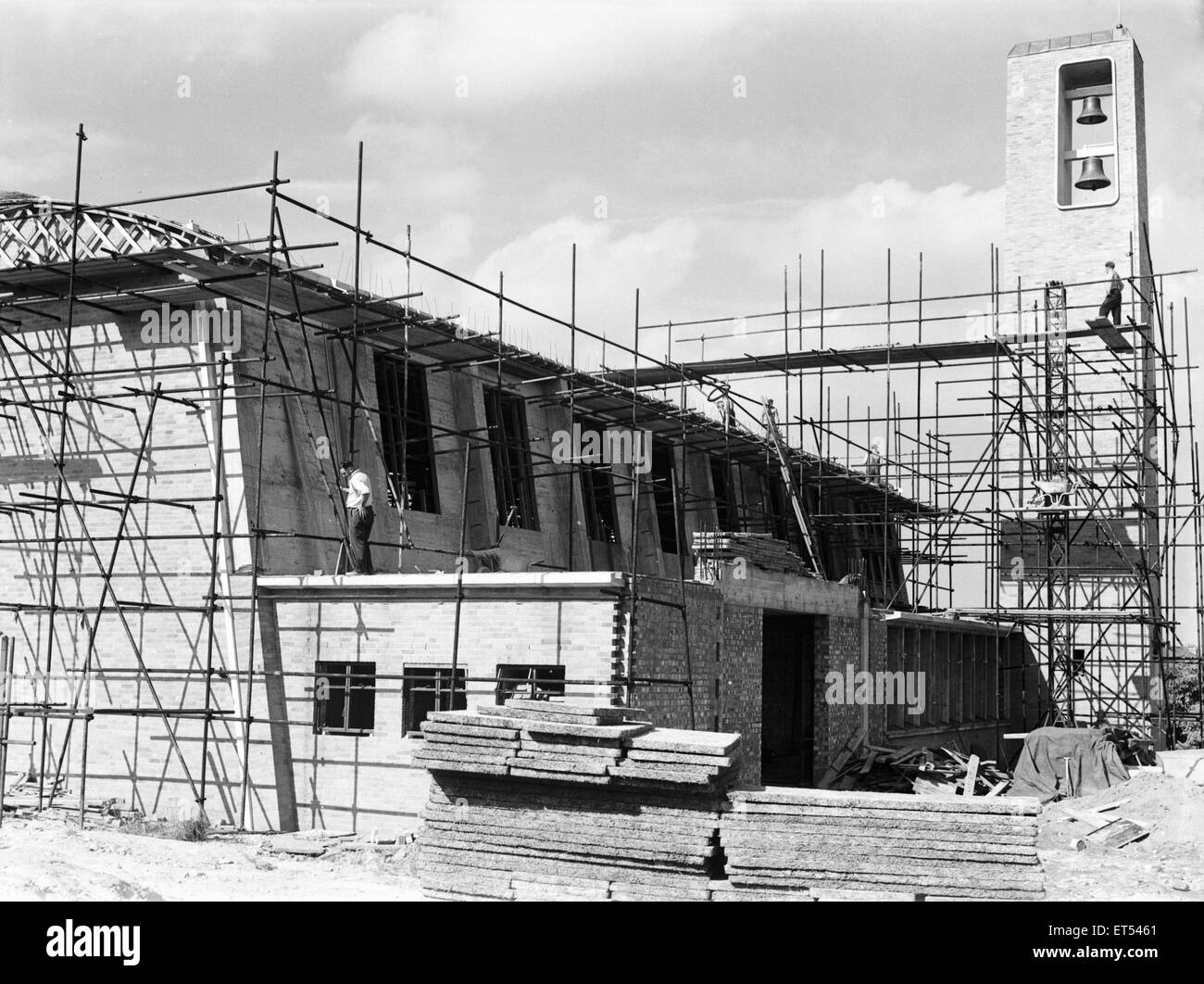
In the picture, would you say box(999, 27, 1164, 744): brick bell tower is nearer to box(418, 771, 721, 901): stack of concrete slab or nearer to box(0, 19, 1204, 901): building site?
box(0, 19, 1204, 901): building site

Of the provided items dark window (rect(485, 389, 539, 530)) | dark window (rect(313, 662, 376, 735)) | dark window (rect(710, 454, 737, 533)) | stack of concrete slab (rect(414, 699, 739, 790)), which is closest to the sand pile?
stack of concrete slab (rect(414, 699, 739, 790))

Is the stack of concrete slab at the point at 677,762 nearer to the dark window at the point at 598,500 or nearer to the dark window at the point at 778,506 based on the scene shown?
the dark window at the point at 598,500

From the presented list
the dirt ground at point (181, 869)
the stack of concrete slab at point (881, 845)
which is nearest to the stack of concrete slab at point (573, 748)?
the stack of concrete slab at point (881, 845)

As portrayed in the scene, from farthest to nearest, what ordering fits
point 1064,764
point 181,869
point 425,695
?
point 1064,764, point 425,695, point 181,869

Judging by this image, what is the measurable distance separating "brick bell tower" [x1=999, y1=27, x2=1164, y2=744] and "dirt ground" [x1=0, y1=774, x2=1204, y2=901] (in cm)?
983

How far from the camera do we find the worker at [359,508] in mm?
17859

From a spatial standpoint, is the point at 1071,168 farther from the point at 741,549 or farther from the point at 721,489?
the point at 741,549

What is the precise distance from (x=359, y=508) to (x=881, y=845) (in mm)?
8489

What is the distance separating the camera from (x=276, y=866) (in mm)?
14422

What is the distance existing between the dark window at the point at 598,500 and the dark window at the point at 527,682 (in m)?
8.93

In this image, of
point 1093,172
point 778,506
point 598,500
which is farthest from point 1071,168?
point 598,500

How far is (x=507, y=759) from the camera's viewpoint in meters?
13.4
